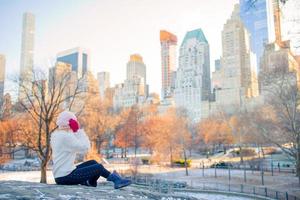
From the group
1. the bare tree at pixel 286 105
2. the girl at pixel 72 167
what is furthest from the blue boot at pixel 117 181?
the bare tree at pixel 286 105

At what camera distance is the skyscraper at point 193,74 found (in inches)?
5187

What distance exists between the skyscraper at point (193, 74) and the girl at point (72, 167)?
114 m

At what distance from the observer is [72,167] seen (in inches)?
212

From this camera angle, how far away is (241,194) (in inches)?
661

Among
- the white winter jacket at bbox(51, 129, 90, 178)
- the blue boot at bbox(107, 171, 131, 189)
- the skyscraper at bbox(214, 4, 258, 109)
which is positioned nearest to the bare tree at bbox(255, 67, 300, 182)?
the blue boot at bbox(107, 171, 131, 189)

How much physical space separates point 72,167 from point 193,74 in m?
142

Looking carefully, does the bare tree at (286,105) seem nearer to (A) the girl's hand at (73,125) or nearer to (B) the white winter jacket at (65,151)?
(A) the girl's hand at (73,125)

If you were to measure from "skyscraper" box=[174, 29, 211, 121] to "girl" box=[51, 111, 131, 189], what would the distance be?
372ft

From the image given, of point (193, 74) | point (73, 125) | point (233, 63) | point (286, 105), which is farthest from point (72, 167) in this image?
point (193, 74)

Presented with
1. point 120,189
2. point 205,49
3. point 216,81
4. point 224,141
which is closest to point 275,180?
point 120,189

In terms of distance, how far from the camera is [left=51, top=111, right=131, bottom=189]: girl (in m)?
5.29

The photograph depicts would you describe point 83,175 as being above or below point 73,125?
below

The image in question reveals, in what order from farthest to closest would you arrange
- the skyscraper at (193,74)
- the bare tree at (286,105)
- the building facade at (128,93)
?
the building facade at (128,93) < the skyscraper at (193,74) < the bare tree at (286,105)

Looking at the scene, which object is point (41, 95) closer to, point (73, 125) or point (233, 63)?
point (73, 125)
